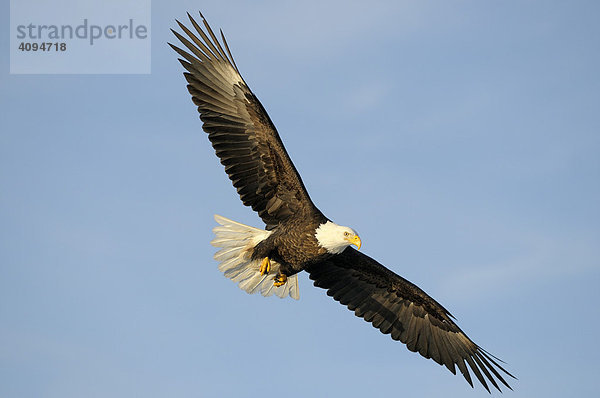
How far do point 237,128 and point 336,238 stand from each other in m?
1.73

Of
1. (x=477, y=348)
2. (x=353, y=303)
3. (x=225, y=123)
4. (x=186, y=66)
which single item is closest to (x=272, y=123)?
(x=225, y=123)

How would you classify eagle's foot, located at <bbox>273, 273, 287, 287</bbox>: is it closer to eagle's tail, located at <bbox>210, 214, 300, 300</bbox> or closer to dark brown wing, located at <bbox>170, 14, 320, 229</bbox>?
eagle's tail, located at <bbox>210, 214, 300, 300</bbox>

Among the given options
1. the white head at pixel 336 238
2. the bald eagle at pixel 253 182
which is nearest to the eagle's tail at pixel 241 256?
the bald eagle at pixel 253 182

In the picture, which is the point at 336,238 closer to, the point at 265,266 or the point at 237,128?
the point at 265,266

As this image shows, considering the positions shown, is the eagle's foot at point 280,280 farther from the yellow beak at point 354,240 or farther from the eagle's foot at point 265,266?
the yellow beak at point 354,240

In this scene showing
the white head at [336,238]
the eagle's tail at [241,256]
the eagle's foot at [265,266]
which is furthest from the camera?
the eagle's tail at [241,256]

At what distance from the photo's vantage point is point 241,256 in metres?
10.3

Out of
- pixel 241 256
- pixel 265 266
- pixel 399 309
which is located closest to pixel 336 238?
Result: pixel 265 266

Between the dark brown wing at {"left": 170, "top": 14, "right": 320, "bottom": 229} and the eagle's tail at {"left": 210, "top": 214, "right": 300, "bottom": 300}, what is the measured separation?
18.1 inches

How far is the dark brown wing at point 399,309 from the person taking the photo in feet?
36.6

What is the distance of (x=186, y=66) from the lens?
9.80 meters

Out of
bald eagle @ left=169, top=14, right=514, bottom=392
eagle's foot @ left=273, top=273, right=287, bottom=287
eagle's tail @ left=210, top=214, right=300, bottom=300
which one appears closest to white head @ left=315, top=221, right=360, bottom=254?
bald eagle @ left=169, top=14, right=514, bottom=392

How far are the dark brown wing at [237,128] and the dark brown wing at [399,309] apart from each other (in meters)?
1.64

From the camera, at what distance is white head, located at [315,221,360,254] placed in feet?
31.4
